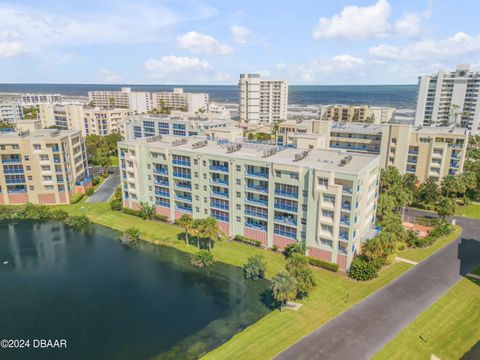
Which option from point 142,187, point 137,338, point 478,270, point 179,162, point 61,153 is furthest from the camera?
point 61,153

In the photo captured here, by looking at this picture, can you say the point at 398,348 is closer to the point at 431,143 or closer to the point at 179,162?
the point at 179,162

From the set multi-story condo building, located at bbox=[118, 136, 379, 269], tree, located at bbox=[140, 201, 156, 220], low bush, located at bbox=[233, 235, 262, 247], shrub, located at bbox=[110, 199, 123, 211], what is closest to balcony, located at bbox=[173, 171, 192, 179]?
multi-story condo building, located at bbox=[118, 136, 379, 269]

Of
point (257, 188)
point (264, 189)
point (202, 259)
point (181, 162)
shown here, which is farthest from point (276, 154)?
point (202, 259)

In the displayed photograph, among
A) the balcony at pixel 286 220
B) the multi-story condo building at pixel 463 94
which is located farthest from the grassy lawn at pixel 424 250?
the multi-story condo building at pixel 463 94

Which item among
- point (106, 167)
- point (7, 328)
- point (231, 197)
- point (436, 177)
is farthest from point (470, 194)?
point (106, 167)

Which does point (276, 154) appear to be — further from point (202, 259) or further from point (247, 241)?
point (202, 259)

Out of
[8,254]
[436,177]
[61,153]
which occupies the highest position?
[61,153]
